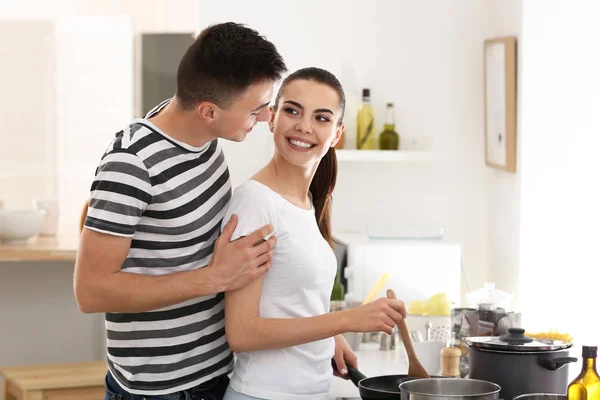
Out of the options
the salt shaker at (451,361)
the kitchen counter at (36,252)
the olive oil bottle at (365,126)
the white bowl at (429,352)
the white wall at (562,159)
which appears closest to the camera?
the salt shaker at (451,361)

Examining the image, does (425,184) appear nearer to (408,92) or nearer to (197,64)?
(408,92)

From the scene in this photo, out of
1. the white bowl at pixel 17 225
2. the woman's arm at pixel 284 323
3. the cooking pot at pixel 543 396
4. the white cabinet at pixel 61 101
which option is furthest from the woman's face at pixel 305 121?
the white cabinet at pixel 61 101

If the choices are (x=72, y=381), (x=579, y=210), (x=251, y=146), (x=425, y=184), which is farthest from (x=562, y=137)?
(x=72, y=381)

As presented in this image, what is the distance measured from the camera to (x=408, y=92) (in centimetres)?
390

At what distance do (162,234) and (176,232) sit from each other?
1.1 inches

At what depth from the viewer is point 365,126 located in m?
3.79

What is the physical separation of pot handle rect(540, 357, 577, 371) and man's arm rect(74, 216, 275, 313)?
1.90 ft

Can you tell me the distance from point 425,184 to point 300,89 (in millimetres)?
2034

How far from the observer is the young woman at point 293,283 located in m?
1.84

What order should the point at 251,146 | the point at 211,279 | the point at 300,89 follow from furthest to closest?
the point at 251,146 < the point at 300,89 < the point at 211,279

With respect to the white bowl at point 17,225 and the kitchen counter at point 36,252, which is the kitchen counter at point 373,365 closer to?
the kitchen counter at point 36,252

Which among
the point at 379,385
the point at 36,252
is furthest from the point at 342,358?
the point at 36,252

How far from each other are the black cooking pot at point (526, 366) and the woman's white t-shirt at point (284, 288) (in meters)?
0.36

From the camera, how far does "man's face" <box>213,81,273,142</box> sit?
1.83 meters
